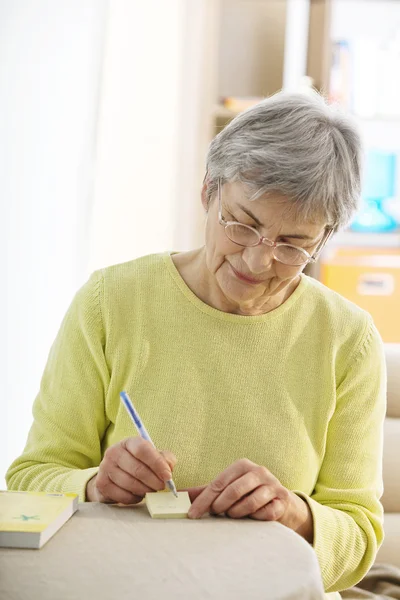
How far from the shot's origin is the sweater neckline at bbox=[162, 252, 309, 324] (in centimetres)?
136

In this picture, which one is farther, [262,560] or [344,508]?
[344,508]

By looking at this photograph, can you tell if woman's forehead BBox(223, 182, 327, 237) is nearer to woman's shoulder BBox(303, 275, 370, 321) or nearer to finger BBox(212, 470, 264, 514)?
woman's shoulder BBox(303, 275, 370, 321)

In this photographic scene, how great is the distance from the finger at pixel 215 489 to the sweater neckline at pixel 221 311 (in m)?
0.36

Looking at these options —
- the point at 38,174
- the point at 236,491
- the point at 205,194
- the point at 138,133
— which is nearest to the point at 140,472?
the point at 236,491

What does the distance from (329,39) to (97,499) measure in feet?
8.59

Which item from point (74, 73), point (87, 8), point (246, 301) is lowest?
point (246, 301)

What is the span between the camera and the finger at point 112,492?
3.41 feet

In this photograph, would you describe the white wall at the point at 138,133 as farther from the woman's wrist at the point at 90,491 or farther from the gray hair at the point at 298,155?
the woman's wrist at the point at 90,491

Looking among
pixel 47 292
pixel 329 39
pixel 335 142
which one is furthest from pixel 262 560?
pixel 329 39

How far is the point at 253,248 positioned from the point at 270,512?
40 centimetres

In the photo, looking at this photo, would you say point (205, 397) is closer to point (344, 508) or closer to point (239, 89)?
point (344, 508)

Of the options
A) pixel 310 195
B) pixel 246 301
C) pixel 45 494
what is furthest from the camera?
pixel 246 301

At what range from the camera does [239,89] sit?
140 inches

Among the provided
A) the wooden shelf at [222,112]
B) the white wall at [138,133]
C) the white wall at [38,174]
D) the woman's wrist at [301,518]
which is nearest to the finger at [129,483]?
the woman's wrist at [301,518]
